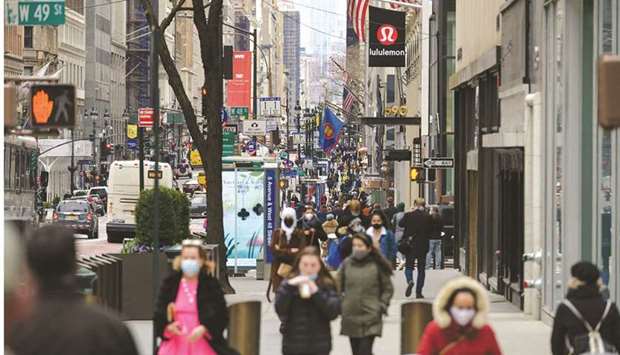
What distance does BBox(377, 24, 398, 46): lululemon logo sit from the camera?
6081 centimetres

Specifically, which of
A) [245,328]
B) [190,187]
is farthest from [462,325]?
[190,187]

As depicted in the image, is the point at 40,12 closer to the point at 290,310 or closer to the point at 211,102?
the point at 211,102

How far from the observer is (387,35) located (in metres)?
61.0

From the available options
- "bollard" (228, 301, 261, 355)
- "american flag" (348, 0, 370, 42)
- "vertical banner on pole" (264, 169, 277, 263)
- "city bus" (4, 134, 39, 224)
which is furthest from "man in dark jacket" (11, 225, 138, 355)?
"american flag" (348, 0, 370, 42)

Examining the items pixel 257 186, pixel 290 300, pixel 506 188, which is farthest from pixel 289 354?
pixel 257 186

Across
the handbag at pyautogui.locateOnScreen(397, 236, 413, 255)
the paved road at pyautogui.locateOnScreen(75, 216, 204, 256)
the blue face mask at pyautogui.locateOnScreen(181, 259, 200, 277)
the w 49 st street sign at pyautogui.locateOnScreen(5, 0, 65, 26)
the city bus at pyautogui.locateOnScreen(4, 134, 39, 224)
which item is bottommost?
the paved road at pyautogui.locateOnScreen(75, 216, 204, 256)

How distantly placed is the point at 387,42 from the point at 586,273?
49438 mm

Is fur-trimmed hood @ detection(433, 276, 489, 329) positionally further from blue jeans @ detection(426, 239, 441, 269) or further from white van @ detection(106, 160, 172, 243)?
white van @ detection(106, 160, 172, 243)

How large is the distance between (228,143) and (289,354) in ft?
137

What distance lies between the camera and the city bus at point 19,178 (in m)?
33.2

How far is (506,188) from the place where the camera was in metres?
27.6

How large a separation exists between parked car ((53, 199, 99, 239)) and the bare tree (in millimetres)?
34300

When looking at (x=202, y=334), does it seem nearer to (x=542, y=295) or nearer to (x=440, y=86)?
(x=542, y=295)

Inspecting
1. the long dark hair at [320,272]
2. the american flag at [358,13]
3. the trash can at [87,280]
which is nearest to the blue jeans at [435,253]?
the trash can at [87,280]
